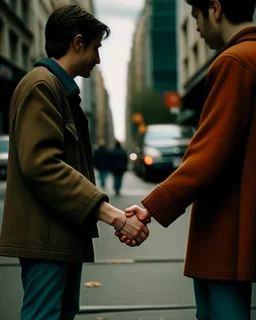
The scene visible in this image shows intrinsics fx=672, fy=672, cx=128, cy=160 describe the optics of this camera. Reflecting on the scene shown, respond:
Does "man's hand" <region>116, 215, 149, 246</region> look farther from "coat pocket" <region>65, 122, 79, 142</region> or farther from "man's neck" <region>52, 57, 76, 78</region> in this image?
"man's neck" <region>52, 57, 76, 78</region>

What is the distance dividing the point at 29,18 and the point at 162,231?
28932mm

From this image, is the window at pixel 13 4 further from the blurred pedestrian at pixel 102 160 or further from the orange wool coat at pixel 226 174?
the orange wool coat at pixel 226 174

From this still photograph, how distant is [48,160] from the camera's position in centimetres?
254

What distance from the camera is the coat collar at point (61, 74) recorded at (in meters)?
2.76

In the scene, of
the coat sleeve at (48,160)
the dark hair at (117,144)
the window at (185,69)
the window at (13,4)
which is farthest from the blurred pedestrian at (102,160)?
the window at (185,69)

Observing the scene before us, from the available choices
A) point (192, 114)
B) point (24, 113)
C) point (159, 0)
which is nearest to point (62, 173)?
point (24, 113)

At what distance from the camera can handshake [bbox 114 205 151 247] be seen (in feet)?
9.05

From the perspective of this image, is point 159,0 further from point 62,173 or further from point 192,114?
point 62,173

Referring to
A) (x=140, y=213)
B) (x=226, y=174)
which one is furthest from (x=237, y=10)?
(x=140, y=213)

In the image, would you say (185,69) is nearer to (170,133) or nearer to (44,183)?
(170,133)

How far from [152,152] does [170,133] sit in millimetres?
1058

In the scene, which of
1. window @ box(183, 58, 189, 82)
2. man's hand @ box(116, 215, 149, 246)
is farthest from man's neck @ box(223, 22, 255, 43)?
window @ box(183, 58, 189, 82)

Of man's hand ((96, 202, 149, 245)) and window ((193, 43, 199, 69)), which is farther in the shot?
window ((193, 43, 199, 69))

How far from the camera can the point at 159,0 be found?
104m
